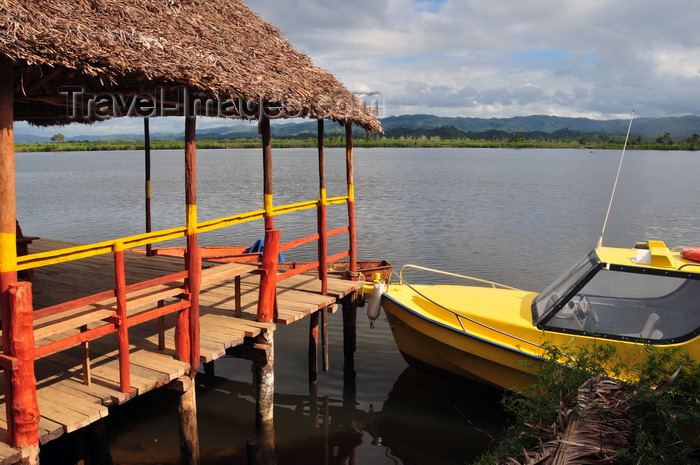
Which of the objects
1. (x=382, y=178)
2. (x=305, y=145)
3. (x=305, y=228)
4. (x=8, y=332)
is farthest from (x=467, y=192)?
(x=305, y=145)

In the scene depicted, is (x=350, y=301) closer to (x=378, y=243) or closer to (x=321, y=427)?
(x=321, y=427)

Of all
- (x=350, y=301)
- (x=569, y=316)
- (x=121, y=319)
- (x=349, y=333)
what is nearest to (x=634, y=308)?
(x=569, y=316)

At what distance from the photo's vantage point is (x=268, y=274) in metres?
7.16

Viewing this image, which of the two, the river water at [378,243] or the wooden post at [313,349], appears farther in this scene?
the wooden post at [313,349]

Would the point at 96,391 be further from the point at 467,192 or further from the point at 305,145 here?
the point at 305,145

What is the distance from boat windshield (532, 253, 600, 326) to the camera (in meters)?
7.63

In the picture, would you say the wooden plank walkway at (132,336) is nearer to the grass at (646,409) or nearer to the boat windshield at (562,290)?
the boat windshield at (562,290)

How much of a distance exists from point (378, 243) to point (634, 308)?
12.5 metres

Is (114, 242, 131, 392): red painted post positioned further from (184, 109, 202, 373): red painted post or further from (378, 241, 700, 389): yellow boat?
(378, 241, 700, 389): yellow boat

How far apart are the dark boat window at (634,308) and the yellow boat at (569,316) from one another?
1cm

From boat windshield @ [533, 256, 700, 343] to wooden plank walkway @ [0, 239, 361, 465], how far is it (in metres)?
3.25

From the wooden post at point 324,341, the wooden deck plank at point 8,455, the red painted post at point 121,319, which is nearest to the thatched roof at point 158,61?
the red painted post at point 121,319

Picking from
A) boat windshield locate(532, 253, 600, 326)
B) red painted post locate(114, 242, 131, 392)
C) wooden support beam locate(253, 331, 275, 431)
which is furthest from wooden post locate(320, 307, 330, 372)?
red painted post locate(114, 242, 131, 392)

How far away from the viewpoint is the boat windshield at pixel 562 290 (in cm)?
763
